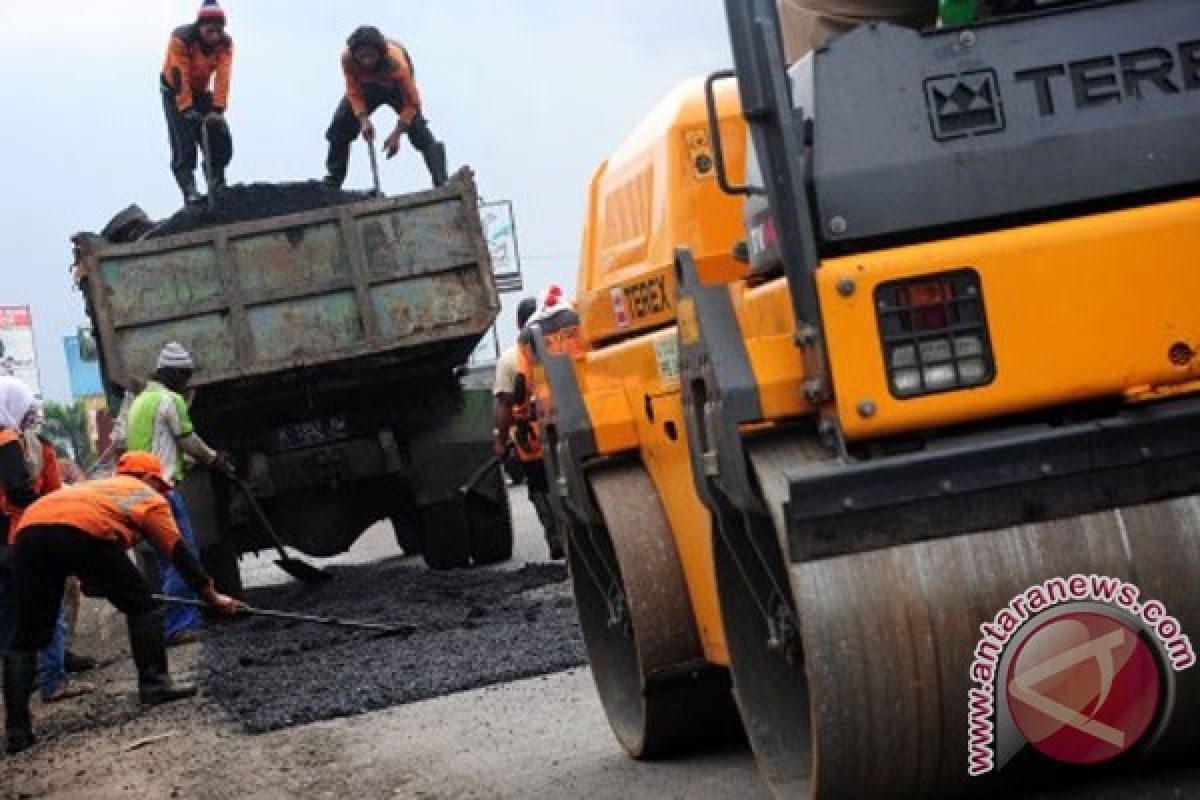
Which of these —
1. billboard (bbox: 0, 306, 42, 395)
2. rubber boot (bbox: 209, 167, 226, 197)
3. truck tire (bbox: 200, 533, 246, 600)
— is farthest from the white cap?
billboard (bbox: 0, 306, 42, 395)

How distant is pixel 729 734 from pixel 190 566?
10.8 ft

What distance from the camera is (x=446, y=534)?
13375 mm

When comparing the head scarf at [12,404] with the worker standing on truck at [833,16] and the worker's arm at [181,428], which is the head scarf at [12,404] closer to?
the worker's arm at [181,428]

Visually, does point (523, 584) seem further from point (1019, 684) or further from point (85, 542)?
point (1019, 684)

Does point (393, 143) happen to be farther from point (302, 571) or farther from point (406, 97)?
point (302, 571)

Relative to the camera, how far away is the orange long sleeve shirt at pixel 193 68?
45.8 feet

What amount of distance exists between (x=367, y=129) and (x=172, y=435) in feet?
10.5

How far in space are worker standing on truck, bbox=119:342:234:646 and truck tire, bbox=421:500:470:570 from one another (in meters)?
2.12

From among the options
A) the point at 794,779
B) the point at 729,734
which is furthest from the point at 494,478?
the point at 794,779

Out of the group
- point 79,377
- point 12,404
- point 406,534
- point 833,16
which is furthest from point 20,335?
point 833,16

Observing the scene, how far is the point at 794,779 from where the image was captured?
4398mm

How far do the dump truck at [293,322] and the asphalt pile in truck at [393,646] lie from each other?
842mm

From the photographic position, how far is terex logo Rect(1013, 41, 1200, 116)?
13.3 ft

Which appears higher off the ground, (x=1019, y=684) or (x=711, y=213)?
(x=711, y=213)
